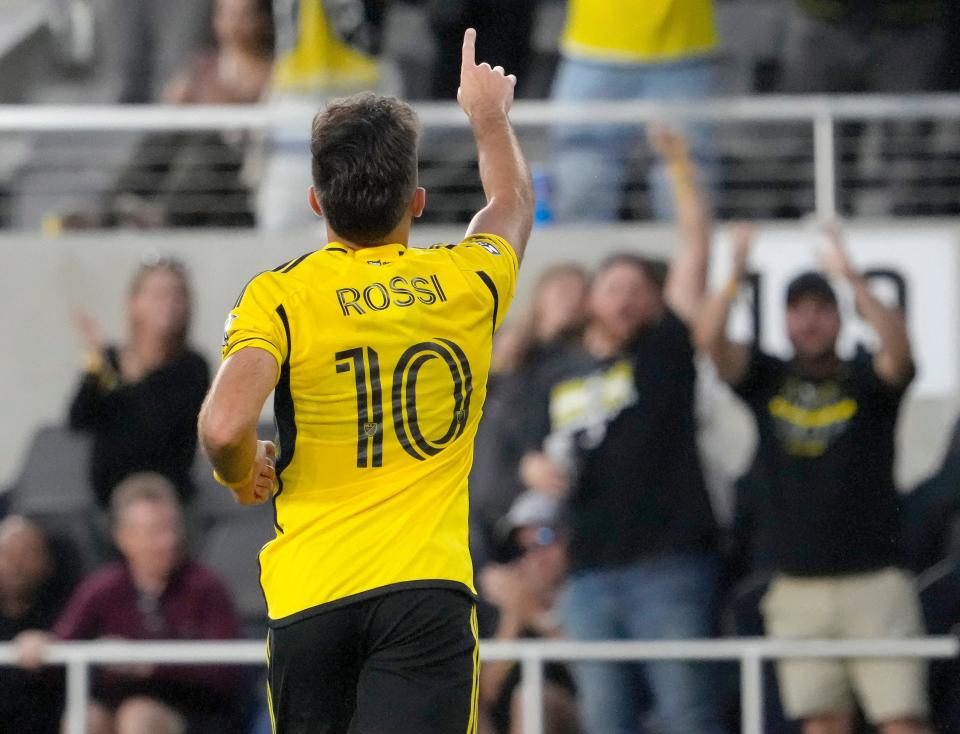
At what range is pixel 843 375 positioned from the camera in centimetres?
693

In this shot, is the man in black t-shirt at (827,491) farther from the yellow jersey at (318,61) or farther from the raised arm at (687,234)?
the yellow jersey at (318,61)

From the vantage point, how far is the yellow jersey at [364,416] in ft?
11.6

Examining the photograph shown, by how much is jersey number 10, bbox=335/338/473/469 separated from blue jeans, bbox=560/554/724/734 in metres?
3.18

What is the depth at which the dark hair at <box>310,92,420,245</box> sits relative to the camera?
3.56 m

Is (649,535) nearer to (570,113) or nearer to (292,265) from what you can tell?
(570,113)

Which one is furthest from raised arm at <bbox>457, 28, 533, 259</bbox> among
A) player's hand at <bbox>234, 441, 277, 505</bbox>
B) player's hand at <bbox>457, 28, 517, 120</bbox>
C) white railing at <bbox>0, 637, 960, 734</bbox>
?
white railing at <bbox>0, 637, 960, 734</bbox>

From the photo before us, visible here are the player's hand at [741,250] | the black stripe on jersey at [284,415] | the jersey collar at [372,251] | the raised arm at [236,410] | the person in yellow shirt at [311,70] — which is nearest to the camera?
the raised arm at [236,410]

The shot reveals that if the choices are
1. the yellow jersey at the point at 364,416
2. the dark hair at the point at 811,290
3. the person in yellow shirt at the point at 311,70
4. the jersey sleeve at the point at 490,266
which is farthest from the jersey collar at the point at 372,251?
the person in yellow shirt at the point at 311,70

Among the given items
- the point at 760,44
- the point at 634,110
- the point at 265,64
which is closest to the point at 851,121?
the point at 760,44

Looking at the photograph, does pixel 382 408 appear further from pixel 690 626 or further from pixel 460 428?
pixel 690 626

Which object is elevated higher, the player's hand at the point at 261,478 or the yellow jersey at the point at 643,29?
the yellow jersey at the point at 643,29

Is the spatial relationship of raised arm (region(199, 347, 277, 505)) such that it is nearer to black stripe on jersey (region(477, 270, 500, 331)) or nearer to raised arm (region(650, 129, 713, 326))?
black stripe on jersey (region(477, 270, 500, 331))

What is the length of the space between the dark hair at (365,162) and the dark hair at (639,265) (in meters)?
3.42

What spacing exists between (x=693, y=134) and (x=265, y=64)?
7.34 ft
